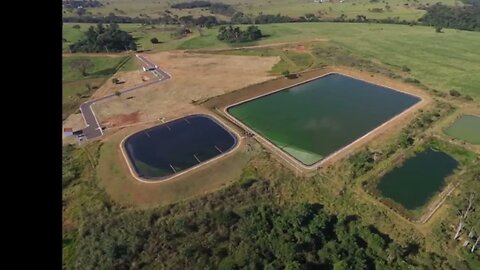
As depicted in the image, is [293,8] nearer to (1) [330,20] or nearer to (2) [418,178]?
(1) [330,20]

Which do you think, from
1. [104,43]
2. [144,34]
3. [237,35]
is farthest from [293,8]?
[104,43]

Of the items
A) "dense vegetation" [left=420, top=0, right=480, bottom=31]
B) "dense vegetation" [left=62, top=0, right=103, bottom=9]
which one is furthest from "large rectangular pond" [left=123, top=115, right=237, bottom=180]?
"dense vegetation" [left=62, top=0, right=103, bottom=9]

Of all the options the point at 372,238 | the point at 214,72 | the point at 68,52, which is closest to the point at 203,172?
the point at 372,238

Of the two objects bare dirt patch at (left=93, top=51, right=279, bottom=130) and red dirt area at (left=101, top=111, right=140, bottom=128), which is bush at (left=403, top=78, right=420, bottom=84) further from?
red dirt area at (left=101, top=111, right=140, bottom=128)

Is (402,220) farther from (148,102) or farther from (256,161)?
(148,102)

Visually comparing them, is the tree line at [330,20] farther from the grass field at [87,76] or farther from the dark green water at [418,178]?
the dark green water at [418,178]

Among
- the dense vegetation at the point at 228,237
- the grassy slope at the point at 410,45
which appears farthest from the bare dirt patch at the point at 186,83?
the dense vegetation at the point at 228,237
